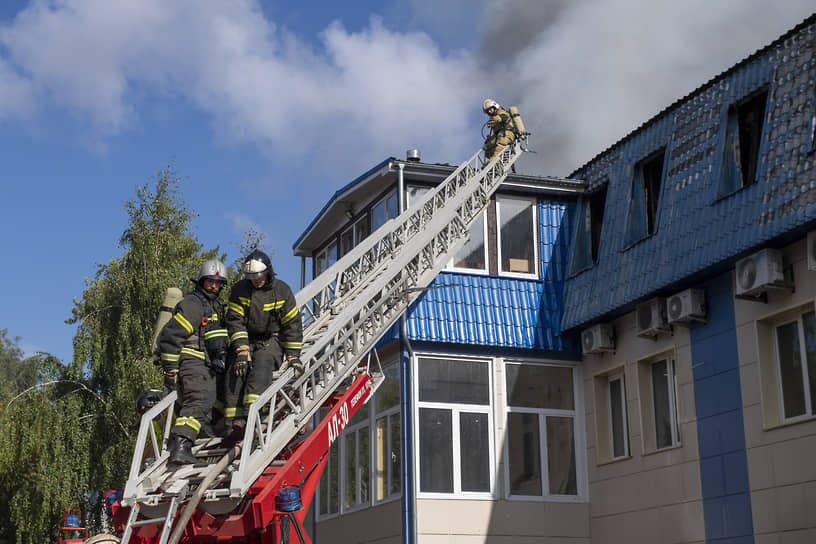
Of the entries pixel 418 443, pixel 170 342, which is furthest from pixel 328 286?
pixel 170 342

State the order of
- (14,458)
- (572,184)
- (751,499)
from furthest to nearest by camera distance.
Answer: (14,458) → (572,184) → (751,499)

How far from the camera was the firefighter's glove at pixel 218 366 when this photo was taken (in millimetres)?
9359

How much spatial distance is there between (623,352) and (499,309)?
2159 mm

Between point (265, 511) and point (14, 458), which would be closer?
point (265, 511)

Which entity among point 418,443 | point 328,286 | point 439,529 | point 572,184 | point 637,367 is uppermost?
point 572,184

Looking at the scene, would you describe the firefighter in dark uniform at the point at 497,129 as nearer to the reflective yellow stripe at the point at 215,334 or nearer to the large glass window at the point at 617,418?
the large glass window at the point at 617,418

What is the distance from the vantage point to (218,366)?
30.7ft

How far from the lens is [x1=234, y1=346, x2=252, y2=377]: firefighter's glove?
9.38 meters

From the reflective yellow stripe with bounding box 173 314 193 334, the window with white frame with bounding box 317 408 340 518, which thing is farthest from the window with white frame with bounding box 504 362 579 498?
the reflective yellow stripe with bounding box 173 314 193 334

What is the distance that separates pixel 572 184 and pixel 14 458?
1394cm

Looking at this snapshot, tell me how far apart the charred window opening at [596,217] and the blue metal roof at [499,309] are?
1.80 ft

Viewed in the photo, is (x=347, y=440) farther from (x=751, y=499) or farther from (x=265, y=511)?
(x=265, y=511)

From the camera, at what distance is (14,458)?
69.9ft

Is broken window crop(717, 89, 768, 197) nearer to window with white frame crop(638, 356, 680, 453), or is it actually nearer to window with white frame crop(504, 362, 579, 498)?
window with white frame crop(638, 356, 680, 453)
